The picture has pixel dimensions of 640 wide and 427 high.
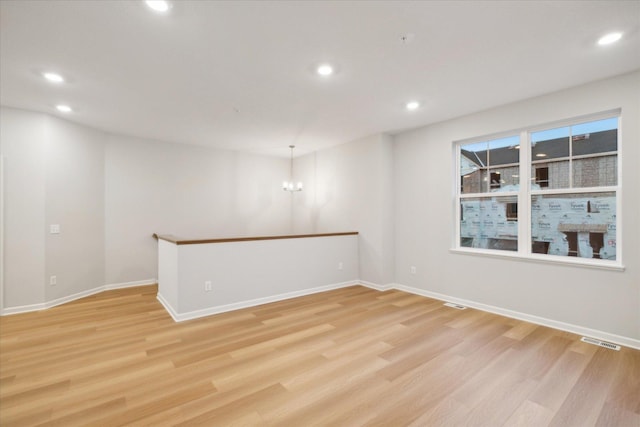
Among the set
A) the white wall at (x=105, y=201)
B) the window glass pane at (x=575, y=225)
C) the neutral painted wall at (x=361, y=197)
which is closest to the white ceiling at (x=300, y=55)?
the white wall at (x=105, y=201)

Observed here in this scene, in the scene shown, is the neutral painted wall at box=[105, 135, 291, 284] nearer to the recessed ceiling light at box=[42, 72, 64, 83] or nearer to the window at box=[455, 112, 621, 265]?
the recessed ceiling light at box=[42, 72, 64, 83]

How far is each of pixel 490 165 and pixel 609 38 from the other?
1.92 m

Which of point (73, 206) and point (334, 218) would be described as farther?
point (334, 218)

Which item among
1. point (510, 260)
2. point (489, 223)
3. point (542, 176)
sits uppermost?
point (542, 176)

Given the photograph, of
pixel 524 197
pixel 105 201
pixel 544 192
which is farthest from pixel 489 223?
pixel 105 201

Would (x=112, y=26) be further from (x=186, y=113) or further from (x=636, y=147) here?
(x=636, y=147)

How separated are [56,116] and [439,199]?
232 inches

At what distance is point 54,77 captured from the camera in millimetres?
3053

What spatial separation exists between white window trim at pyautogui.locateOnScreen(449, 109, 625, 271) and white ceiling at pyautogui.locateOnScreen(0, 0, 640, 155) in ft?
1.48

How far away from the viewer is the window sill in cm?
308

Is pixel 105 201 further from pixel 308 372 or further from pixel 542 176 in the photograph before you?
pixel 542 176

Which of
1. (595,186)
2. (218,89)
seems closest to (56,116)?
(218,89)

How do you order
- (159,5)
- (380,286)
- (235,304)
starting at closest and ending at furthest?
1. (159,5)
2. (235,304)
3. (380,286)

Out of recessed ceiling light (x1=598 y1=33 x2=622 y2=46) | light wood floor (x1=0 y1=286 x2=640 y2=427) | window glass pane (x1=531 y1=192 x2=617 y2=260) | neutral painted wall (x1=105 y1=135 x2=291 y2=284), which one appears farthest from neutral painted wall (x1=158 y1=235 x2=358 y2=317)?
recessed ceiling light (x1=598 y1=33 x2=622 y2=46)
